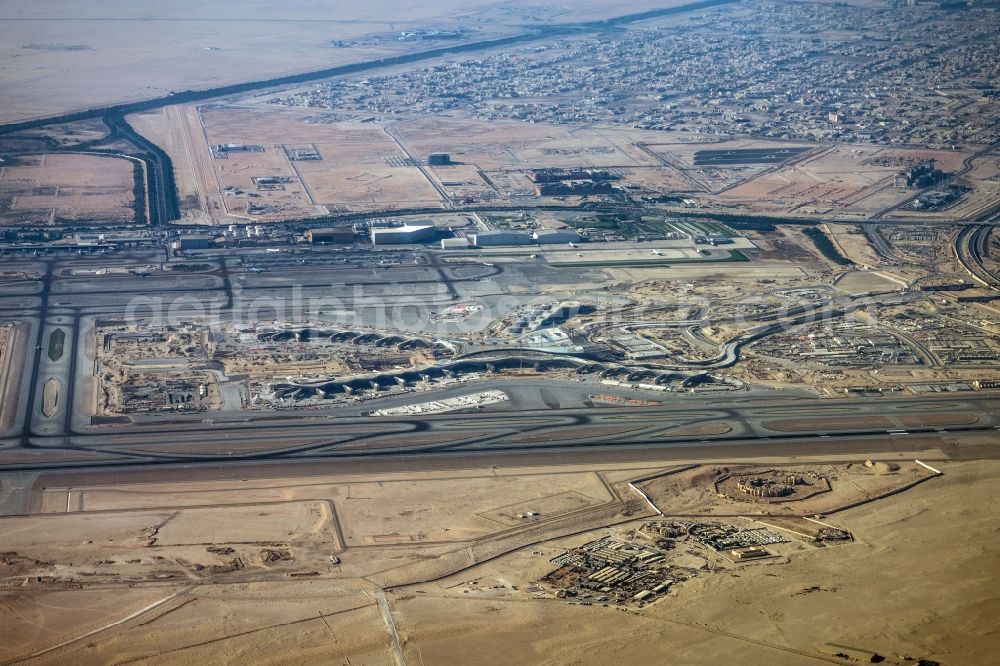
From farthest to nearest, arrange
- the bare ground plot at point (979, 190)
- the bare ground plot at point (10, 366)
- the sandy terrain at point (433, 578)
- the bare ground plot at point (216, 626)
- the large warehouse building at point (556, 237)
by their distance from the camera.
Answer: the bare ground plot at point (979, 190)
the large warehouse building at point (556, 237)
the bare ground plot at point (10, 366)
the sandy terrain at point (433, 578)
the bare ground plot at point (216, 626)

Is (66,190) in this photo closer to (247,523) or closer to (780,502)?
(247,523)

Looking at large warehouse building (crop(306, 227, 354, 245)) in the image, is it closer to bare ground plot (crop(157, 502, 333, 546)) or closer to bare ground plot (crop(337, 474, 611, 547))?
Answer: bare ground plot (crop(337, 474, 611, 547))

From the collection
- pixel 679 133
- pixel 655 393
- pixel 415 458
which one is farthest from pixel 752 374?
pixel 679 133

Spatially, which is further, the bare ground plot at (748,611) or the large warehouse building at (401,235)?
the large warehouse building at (401,235)

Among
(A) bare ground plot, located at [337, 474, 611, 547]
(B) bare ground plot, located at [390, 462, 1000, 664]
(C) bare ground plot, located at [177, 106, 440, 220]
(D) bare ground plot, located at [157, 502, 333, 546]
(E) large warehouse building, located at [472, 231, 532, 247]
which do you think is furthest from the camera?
(C) bare ground plot, located at [177, 106, 440, 220]

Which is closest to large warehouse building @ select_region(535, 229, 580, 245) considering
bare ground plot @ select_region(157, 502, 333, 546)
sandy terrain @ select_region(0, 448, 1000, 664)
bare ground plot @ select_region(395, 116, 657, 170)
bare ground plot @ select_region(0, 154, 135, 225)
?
bare ground plot @ select_region(395, 116, 657, 170)

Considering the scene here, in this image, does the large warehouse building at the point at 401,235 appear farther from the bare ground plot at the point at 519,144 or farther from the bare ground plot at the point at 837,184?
the bare ground plot at the point at 837,184

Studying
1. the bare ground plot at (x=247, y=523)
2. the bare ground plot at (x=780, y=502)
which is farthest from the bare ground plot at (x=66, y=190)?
the bare ground plot at (x=780, y=502)
